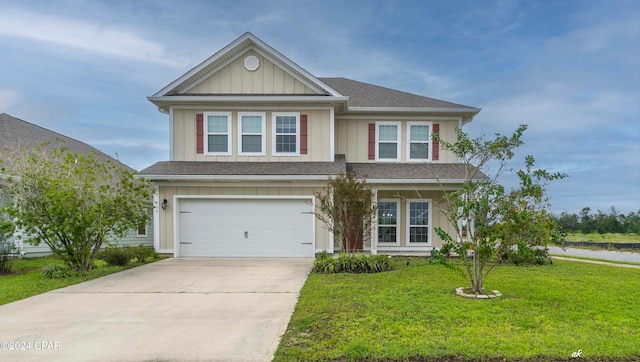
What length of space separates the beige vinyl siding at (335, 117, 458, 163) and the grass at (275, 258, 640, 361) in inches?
279

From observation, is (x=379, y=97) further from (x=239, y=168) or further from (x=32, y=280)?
(x=32, y=280)

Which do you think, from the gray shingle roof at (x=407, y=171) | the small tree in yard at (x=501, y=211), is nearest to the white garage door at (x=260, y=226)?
the gray shingle roof at (x=407, y=171)

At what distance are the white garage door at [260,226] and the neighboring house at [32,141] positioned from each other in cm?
242

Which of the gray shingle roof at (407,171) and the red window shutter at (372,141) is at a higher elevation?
the red window shutter at (372,141)

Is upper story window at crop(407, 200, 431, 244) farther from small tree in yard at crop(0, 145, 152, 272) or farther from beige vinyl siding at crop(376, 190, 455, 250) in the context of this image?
small tree in yard at crop(0, 145, 152, 272)

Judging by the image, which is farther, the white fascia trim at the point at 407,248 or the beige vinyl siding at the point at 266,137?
the white fascia trim at the point at 407,248

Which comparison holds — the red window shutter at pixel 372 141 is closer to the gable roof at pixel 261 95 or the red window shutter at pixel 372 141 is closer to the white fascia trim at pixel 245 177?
the gable roof at pixel 261 95

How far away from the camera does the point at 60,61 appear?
50.4 feet

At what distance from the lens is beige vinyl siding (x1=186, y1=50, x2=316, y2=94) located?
14711 millimetres

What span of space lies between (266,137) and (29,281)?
26.8 ft

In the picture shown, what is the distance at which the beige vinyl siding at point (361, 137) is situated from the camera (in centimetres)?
A: 1575

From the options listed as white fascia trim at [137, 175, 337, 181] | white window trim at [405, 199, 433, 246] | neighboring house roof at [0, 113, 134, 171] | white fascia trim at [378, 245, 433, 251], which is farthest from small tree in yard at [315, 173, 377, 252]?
neighboring house roof at [0, 113, 134, 171]

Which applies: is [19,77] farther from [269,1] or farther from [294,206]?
[294,206]

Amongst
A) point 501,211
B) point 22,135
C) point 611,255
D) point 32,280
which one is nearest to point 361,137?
point 501,211
